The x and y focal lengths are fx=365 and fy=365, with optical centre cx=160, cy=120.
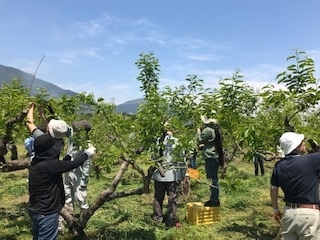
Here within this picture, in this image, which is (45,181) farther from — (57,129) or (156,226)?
(156,226)

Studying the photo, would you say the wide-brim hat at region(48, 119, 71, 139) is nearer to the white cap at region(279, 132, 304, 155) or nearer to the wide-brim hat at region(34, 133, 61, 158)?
the wide-brim hat at region(34, 133, 61, 158)

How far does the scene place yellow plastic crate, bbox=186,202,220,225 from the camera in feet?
26.0

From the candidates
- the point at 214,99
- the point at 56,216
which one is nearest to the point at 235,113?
the point at 214,99

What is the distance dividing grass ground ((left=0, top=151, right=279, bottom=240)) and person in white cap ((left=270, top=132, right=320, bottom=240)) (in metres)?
1.00

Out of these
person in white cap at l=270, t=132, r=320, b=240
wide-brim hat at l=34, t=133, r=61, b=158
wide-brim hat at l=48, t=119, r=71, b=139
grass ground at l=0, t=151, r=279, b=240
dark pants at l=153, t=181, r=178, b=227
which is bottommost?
grass ground at l=0, t=151, r=279, b=240

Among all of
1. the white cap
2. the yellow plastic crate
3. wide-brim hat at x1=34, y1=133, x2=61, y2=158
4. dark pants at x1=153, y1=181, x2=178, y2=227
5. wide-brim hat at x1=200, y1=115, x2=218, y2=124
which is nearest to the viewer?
wide-brim hat at x1=34, y1=133, x2=61, y2=158

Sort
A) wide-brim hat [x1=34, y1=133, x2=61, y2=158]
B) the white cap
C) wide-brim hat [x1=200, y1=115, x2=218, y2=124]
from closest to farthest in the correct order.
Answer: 1. wide-brim hat [x1=34, y1=133, x2=61, y2=158]
2. the white cap
3. wide-brim hat [x1=200, y1=115, x2=218, y2=124]

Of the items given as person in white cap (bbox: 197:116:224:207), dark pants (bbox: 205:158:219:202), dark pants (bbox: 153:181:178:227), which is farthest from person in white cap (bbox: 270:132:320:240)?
dark pants (bbox: 205:158:219:202)

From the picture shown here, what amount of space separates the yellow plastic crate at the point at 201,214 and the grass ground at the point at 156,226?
134 mm

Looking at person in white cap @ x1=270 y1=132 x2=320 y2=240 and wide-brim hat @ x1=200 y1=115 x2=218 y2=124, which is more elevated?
wide-brim hat @ x1=200 y1=115 x2=218 y2=124

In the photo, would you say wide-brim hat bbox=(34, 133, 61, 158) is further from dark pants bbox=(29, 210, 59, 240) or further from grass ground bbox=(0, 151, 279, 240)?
grass ground bbox=(0, 151, 279, 240)

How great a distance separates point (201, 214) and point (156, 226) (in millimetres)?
1024

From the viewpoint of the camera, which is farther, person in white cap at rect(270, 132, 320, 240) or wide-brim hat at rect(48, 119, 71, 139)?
wide-brim hat at rect(48, 119, 71, 139)

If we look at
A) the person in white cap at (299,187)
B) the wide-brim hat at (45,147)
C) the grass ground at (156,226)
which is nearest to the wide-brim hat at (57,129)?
the wide-brim hat at (45,147)
